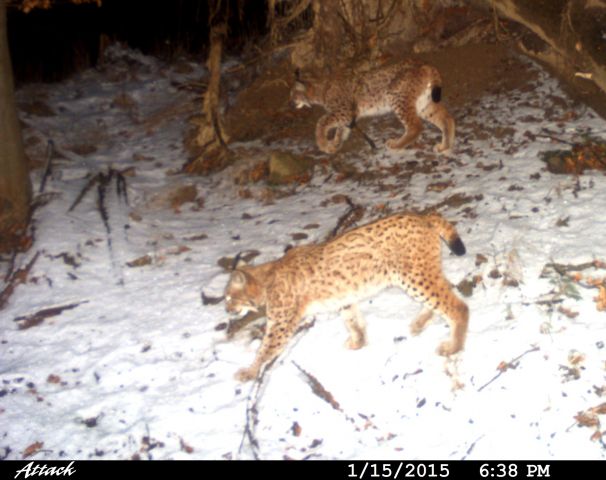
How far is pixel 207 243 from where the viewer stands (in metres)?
6.40

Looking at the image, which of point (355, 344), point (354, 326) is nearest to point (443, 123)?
point (354, 326)

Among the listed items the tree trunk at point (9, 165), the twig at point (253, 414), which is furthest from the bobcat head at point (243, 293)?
the tree trunk at point (9, 165)

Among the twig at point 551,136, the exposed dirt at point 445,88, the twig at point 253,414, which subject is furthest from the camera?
A: the exposed dirt at point 445,88

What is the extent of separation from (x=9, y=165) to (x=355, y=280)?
4.03 m

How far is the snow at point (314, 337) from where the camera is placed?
3934 mm

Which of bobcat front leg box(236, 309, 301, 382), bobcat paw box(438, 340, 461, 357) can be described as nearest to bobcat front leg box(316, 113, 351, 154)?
bobcat front leg box(236, 309, 301, 382)

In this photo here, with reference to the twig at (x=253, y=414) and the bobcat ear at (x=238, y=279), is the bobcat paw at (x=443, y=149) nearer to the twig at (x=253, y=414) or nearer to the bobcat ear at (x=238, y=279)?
the bobcat ear at (x=238, y=279)

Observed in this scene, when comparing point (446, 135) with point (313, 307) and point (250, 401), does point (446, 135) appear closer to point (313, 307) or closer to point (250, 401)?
point (313, 307)

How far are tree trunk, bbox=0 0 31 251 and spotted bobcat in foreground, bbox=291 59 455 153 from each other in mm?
3664

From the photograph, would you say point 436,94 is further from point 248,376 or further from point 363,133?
point 248,376

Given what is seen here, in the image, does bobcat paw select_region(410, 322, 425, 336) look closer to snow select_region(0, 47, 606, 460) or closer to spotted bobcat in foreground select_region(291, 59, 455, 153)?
snow select_region(0, 47, 606, 460)

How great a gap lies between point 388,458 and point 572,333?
1610 millimetres

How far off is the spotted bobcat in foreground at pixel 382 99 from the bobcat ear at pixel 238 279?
3.86 meters

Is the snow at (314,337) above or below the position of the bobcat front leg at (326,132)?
below
